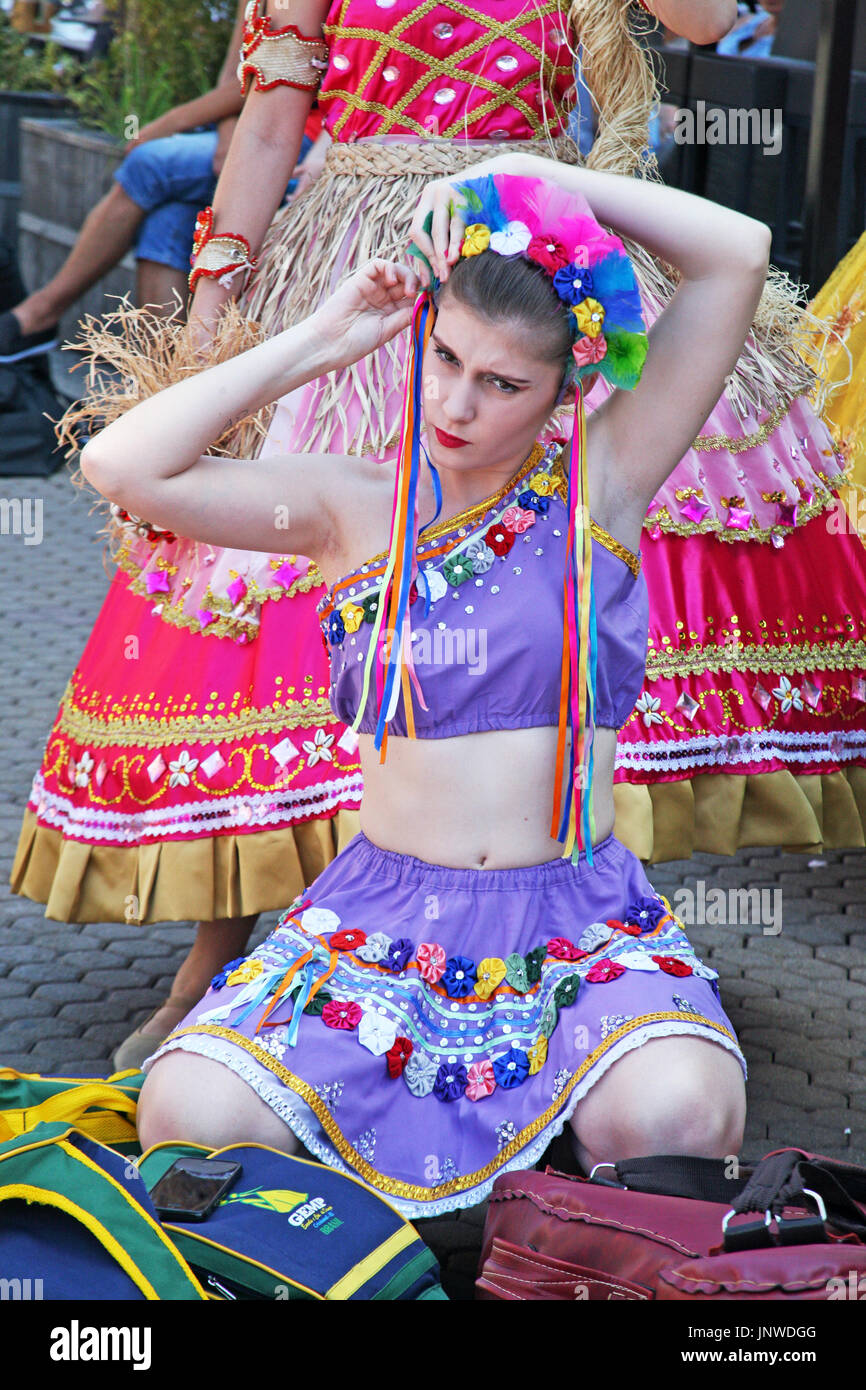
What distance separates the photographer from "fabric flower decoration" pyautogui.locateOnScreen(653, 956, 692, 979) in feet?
6.68

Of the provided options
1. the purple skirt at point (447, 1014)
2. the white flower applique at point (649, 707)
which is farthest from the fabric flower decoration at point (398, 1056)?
the white flower applique at point (649, 707)

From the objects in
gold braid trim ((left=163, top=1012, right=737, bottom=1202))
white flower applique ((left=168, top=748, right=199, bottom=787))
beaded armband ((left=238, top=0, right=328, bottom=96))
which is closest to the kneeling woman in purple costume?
gold braid trim ((left=163, top=1012, right=737, bottom=1202))

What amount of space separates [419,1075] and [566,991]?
0.69ft

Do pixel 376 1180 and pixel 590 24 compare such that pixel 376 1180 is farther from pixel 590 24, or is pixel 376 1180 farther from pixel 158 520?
pixel 590 24

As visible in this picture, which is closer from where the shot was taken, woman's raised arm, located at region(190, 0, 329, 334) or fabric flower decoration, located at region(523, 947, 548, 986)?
fabric flower decoration, located at region(523, 947, 548, 986)

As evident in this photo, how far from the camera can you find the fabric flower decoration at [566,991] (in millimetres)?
2004

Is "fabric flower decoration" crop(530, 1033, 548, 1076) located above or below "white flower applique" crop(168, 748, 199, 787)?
below

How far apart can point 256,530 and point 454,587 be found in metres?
0.27

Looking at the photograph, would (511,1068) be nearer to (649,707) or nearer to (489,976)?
(489,976)

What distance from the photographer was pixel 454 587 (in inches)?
82.1

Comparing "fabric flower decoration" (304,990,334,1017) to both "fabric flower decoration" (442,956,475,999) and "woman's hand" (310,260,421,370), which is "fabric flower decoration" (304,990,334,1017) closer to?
"fabric flower decoration" (442,956,475,999)

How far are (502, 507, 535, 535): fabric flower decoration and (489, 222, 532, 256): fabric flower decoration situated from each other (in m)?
0.33
